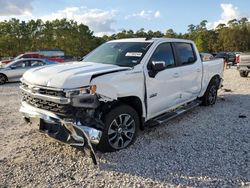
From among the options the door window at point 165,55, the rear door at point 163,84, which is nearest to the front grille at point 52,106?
the rear door at point 163,84

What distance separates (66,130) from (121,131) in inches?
36.9

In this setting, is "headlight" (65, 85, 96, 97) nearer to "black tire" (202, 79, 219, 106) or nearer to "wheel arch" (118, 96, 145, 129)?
"wheel arch" (118, 96, 145, 129)

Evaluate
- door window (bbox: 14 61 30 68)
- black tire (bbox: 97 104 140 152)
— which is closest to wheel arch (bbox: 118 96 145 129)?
black tire (bbox: 97 104 140 152)

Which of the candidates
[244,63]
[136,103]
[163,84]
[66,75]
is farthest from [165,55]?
[244,63]

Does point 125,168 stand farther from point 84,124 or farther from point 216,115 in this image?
point 216,115

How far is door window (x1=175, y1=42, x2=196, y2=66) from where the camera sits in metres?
6.74

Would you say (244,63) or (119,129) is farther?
(244,63)

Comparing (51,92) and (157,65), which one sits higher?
(157,65)

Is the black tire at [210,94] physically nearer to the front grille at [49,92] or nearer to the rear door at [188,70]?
the rear door at [188,70]

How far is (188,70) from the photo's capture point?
22.8 ft

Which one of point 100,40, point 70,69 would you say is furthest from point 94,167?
point 100,40

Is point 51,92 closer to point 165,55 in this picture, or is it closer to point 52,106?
point 52,106

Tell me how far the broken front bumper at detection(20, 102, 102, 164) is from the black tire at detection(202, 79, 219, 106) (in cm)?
468

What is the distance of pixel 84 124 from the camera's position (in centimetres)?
454
